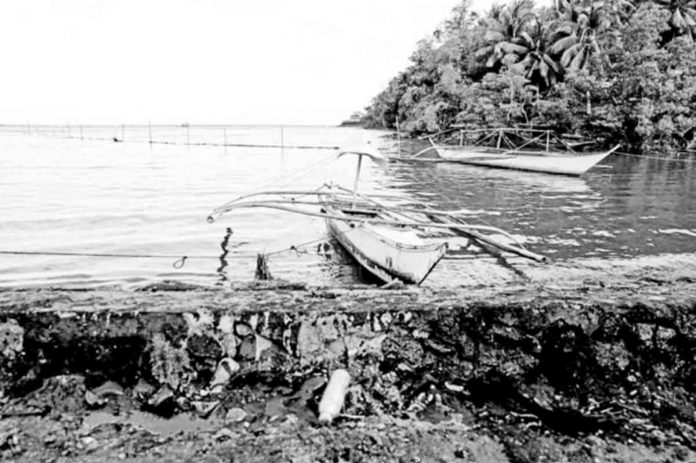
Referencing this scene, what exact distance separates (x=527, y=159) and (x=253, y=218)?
1653 cm

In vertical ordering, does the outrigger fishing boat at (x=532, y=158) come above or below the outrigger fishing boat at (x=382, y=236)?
above

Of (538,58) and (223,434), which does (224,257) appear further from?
(538,58)

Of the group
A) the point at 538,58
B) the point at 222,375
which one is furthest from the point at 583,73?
the point at 222,375

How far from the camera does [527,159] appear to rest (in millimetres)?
25203

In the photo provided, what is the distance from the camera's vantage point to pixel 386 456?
8.11 ft

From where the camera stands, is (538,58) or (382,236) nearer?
(382,236)

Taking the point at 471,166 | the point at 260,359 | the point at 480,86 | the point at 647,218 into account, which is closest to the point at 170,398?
the point at 260,359

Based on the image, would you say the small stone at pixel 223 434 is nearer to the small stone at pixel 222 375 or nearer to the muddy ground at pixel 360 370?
the muddy ground at pixel 360 370

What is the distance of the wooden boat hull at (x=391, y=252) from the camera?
735 cm

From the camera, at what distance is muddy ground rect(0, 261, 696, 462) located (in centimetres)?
262

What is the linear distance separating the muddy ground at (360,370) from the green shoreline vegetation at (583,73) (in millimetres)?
31741

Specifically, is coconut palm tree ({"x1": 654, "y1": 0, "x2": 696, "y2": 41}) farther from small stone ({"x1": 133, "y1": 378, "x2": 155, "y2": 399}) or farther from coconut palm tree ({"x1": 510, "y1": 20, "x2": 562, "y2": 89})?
small stone ({"x1": 133, "y1": 378, "x2": 155, "y2": 399})

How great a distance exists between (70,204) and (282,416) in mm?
15589

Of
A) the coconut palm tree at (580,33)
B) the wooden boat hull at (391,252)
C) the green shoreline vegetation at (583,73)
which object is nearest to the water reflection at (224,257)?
the wooden boat hull at (391,252)
